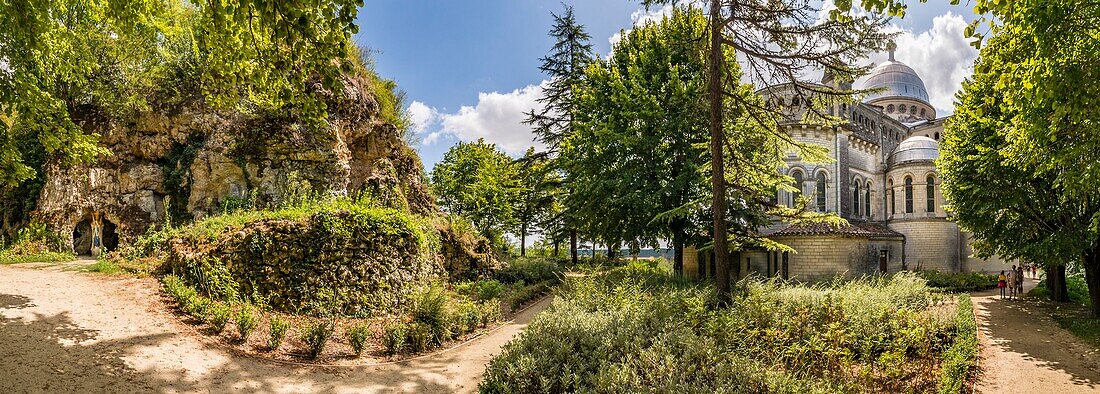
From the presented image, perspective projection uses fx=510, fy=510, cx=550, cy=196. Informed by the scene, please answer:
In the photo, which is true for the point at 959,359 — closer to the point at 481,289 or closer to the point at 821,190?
the point at 481,289

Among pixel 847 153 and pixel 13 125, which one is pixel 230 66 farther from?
pixel 847 153

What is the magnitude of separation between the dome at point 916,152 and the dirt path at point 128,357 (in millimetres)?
33327

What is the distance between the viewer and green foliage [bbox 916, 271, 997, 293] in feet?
85.4

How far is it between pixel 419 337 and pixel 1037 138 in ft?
37.5

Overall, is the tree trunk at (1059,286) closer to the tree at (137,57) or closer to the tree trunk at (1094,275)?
the tree trunk at (1094,275)

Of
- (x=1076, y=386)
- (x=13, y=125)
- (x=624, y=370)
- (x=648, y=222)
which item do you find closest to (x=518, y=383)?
(x=624, y=370)

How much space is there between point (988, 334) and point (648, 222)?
33.1 feet

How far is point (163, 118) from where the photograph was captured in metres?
16.0

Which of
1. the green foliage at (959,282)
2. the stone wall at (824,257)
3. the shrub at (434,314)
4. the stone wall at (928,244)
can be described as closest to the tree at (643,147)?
the shrub at (434,314)

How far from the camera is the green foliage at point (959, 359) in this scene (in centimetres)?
823

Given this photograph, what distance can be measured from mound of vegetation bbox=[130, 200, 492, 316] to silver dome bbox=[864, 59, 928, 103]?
44.7 meters

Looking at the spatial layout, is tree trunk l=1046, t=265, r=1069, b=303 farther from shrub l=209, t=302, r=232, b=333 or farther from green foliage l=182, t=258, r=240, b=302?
green foliage l=182, t=258, r=240, b=302

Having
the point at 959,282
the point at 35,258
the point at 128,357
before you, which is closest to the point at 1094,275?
the point at 959,282

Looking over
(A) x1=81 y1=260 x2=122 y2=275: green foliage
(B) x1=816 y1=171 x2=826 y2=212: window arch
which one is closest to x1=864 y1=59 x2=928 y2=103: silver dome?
(B) x1=816 y1=171 x2=826 y2=212: window arch
